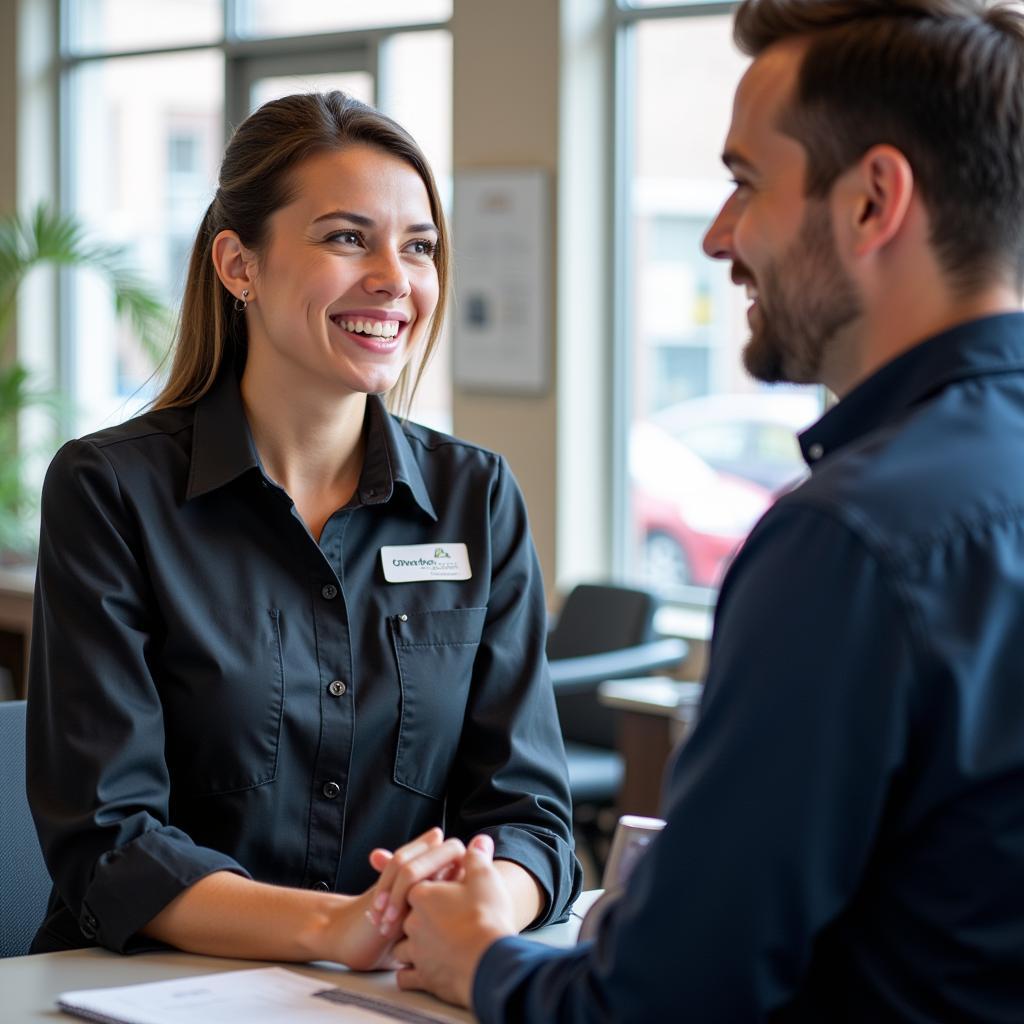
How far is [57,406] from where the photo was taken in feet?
20.7

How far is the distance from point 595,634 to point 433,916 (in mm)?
2959

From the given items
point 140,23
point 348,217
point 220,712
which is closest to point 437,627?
point 220,712

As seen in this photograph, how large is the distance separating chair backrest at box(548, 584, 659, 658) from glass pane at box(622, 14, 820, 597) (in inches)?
34.6

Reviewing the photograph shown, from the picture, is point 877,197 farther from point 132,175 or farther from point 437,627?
point 132,175

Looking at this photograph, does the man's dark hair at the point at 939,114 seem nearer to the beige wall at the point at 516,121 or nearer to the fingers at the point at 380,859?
the fingers at the point at 380,859

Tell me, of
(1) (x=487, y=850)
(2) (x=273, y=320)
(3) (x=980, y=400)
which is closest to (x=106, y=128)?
(2) (x=273, y=320)

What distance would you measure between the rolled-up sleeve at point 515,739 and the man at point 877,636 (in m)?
0.62

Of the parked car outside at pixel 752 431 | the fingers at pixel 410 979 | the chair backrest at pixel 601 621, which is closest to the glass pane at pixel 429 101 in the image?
the parked car outside at pixel 752 431

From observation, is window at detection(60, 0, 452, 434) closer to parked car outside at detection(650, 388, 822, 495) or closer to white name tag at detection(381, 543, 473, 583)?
parked car outside at detection(650, 388, 822, 495)

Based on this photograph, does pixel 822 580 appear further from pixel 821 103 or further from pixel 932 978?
pixel 821 103

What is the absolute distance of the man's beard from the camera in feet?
3.67

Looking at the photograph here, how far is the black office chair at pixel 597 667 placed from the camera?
3.93 meters

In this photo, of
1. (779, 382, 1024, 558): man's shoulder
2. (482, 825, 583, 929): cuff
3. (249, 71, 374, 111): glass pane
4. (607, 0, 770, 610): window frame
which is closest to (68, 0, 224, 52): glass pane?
(249, 71, 374, 111): glass pane

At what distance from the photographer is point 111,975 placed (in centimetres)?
148
